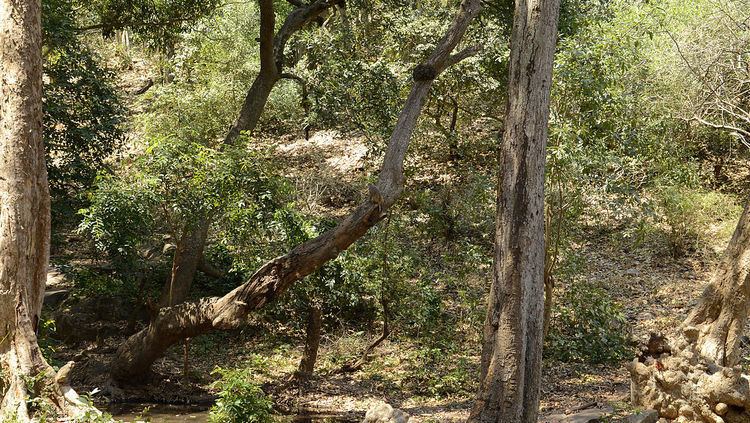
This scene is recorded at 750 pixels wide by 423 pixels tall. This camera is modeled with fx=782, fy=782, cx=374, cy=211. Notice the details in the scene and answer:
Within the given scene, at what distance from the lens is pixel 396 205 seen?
13086 mm

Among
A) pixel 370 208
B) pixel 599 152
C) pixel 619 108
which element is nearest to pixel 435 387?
pixel 370 208

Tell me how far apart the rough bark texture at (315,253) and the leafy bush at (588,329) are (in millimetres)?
3952

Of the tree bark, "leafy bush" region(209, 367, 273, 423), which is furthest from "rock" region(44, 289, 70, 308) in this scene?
the tree bark

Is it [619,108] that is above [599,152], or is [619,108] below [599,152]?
above

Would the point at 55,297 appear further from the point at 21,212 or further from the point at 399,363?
the point at 21,212

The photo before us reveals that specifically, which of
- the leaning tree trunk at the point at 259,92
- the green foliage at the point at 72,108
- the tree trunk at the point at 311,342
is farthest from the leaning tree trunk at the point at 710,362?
the green foliage at the point at 72,108

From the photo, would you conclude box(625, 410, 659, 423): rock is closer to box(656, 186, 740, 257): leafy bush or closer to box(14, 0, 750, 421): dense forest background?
box(14, 0, 750, 421): dense forest background

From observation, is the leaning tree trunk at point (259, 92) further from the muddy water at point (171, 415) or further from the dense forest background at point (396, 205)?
the muddy water at point (171, 415)

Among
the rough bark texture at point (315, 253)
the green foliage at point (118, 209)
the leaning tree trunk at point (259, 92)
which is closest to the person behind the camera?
the rough bark texture at point (315, 253)

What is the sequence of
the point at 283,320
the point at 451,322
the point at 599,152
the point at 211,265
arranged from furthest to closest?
1. the point at 211,265
2. the point at 451,322
3. the point at 283,320
4. the point at 599,152

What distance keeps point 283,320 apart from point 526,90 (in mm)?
5465

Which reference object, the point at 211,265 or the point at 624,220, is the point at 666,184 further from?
the point at 211,265

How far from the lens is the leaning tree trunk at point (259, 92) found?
11.4m

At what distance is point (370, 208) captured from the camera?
8398 millimetres
